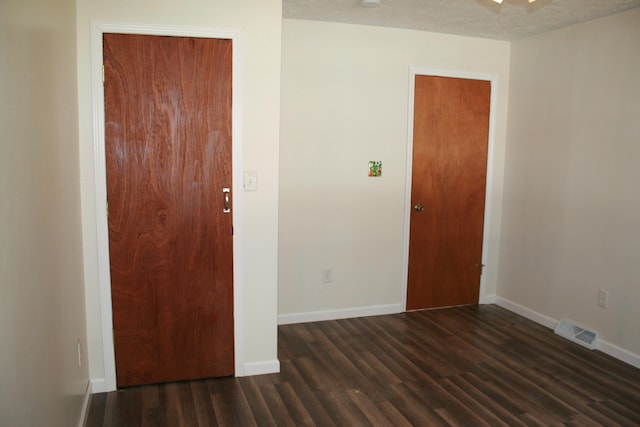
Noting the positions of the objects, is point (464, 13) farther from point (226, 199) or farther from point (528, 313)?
point (528, 313)

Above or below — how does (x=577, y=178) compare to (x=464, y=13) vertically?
below

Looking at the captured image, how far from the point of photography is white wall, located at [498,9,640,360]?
10.7ft

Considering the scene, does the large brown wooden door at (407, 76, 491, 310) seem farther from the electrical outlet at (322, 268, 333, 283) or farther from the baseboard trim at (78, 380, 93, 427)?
the baseboard trim at (78, 380, 93, 427)

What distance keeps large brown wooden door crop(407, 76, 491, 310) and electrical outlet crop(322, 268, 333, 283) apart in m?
0.75

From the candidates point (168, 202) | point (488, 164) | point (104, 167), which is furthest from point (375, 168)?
point (104, 167)

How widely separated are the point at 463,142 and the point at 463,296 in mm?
1438

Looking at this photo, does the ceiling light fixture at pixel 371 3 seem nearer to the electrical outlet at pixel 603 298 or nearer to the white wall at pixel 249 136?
the white wall at pixel 249 136

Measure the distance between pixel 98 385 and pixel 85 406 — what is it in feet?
0.82

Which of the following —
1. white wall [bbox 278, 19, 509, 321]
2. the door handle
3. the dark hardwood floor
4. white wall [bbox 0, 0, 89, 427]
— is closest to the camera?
white wall [bbox 0, 0, 89, 427]

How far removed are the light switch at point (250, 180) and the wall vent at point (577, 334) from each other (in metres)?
2.72

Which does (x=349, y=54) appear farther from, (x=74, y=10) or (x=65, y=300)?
(x=65, y=300)

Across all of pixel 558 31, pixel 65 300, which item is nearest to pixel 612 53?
pixel 558 31

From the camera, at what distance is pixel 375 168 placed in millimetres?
3959

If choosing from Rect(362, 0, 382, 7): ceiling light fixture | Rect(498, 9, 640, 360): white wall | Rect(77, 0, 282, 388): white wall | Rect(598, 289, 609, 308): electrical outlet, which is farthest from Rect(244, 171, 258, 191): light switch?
Rect(598, 289, 609, 308): electrical outlet
